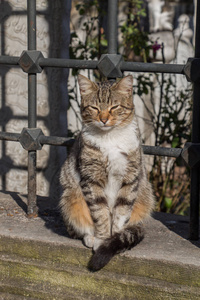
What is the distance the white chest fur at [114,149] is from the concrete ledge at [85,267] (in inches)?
11.9

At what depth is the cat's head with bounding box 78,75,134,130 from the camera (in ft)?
7.84

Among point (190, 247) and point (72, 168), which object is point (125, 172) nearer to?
point (72, 168)

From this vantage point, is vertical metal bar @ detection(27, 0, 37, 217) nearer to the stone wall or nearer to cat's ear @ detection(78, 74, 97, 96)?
cat's ear @ detection(78, 74, 97, 96)

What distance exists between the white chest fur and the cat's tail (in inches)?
9.6

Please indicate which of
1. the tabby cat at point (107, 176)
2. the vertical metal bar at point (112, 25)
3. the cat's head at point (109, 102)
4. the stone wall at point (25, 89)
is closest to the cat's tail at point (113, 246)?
the tabby cat at point (107, 176)

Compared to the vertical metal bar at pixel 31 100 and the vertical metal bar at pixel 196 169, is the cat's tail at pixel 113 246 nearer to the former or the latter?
the vertical metal bar at pixel 196 169

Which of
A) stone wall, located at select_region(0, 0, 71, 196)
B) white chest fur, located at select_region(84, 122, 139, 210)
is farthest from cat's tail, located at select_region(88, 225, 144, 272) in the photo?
stone wall, located at select_region(0, 0, 71, 196)

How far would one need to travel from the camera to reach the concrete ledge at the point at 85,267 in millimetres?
1937

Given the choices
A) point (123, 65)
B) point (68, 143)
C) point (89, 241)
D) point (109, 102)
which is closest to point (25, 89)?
point (68, 143)

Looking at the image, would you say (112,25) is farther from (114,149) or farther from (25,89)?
(25,89)

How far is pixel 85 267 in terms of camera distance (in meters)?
2.09

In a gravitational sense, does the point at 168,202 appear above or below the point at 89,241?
below

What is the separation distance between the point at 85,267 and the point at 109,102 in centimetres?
86

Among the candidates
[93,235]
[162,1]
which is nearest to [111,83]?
[93,235]
